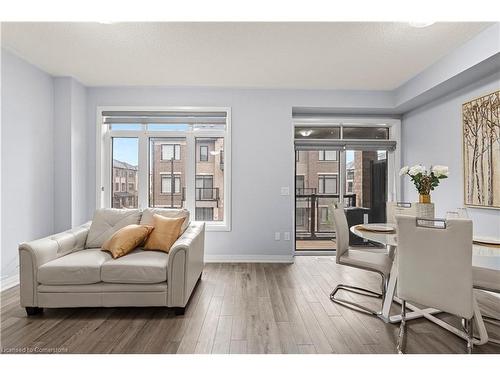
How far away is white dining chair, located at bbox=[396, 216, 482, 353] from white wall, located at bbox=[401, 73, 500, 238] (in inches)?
68.0

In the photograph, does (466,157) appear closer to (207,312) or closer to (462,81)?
(462,81)

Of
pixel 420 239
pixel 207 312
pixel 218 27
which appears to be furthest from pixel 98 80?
pixel 420 239

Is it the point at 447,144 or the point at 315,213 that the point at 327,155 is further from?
the point at 447,144

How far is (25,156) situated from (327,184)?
4209mm

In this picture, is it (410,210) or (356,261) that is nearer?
(356,261)

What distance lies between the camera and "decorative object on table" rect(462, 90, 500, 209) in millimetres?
3074

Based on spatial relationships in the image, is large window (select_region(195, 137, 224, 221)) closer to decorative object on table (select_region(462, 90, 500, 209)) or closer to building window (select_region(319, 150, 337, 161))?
building window (select_region(319, 150, 337, 161))

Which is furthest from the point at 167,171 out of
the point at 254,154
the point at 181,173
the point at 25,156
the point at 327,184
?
the point at 327,184

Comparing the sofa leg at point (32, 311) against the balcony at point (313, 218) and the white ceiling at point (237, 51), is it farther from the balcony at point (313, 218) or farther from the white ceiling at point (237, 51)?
the balcony at point (313, 218)

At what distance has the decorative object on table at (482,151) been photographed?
10.1ft

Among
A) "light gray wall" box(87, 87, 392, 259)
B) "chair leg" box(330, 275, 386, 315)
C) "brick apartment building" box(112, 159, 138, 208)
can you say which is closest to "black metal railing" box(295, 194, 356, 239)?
"light gray wall" box(87, 87, 392, 259)

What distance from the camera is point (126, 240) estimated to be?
2.97 meters

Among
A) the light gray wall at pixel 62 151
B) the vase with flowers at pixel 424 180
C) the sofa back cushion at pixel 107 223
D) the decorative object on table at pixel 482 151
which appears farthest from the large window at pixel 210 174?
the decorative object on table at pixel 482 151

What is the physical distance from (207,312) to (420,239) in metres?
1.86
